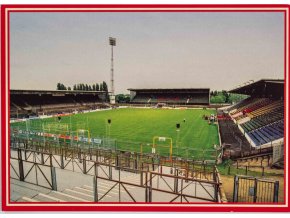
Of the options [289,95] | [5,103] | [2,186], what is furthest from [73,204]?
[289,95]

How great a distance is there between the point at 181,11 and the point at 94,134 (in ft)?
79.2

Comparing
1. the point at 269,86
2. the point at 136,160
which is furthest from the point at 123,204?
the point at 269,86

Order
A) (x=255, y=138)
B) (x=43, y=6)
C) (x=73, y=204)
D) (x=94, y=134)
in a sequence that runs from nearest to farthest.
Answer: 1. (x=43, y=6)
2. (x=73, y=204)
3. (x=255, y=138)
4. (x=94, y=134)

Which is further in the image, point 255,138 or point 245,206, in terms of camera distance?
point 255,138

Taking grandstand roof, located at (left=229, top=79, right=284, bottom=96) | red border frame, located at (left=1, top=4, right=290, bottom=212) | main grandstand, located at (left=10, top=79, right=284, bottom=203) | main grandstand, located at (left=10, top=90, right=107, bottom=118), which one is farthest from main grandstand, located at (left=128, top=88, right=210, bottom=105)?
red border frame, located at (left=1, top=4, right=290, bottom=212)

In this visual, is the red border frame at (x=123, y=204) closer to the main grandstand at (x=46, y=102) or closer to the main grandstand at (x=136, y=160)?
the main grandstand at (x=136, y=160)

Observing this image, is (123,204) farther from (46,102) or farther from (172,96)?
(172,96)

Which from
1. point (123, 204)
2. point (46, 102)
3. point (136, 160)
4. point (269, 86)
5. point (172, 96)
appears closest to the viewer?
point (123, 204)

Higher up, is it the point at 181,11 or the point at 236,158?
the point at 181,11

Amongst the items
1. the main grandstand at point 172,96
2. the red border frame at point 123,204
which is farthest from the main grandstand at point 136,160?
the main grandstand at point 172,96

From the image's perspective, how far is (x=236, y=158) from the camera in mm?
18219

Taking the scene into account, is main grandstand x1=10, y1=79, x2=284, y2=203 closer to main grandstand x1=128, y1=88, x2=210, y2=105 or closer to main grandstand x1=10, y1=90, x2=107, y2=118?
main grandstand x1=10, y1=90, x2=107, y2=118
